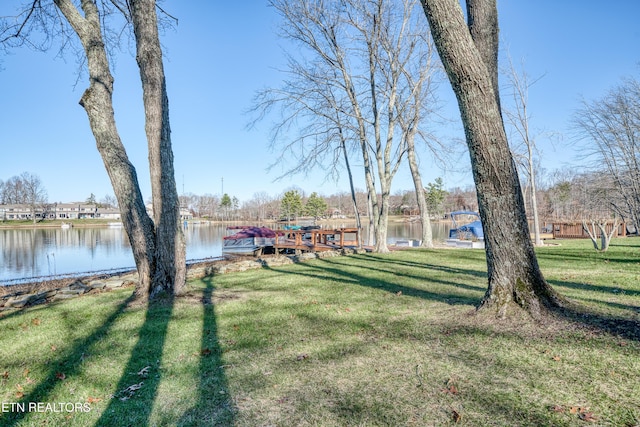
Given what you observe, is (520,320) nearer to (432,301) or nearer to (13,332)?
(432,301)

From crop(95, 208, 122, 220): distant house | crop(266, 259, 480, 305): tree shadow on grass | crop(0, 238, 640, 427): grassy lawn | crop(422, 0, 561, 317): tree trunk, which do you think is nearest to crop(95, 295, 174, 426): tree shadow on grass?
crop(0, 238, 640, 427): grassy lawn

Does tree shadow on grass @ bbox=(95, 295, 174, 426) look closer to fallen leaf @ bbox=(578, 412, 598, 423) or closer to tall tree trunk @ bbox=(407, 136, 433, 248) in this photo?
fallen leaf @ bbox=(578, 412, 598, 423)

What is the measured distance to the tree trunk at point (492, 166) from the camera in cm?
373

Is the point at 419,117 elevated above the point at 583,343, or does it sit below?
above

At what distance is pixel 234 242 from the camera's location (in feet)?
60.8

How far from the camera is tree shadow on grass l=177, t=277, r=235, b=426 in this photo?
2.29 meters

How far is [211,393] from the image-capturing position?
2.65 metres

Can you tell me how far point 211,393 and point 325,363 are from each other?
0.94 m

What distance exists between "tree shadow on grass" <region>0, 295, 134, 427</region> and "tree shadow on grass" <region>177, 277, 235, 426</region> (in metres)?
1.08

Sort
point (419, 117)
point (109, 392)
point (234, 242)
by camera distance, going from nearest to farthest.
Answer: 1. point (109, 392)
2. point (419, 117)
3. point (234, 242)

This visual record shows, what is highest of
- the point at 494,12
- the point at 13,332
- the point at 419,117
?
the point at 419,117

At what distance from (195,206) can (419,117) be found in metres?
107

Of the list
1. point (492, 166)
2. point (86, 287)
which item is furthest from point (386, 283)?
point (86, 287)

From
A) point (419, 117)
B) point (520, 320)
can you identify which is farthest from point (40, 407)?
point (419, 117)
